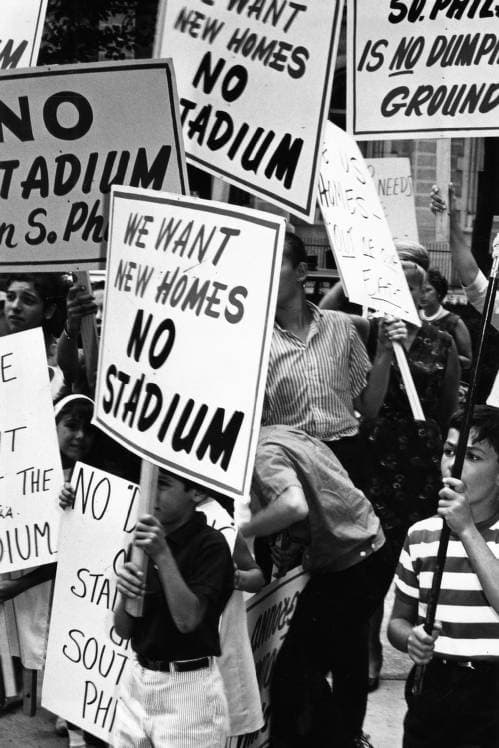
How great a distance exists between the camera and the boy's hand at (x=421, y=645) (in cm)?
320

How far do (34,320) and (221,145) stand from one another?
1.43 meters

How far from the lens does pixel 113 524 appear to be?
412 centimetres

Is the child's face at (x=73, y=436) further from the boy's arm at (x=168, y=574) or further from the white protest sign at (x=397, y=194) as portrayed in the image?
the white protest sign at (x=397, y=194)

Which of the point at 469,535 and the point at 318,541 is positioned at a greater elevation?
the point at 469,535

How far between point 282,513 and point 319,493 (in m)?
0.20

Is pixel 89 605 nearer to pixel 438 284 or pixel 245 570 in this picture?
pixel 245 570

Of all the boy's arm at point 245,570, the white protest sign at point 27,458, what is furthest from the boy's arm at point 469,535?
the white protest sign at point 27,458

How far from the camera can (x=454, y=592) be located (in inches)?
134

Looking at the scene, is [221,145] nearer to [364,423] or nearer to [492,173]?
[364,423]

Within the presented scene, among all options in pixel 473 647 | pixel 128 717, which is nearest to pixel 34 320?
pixel 128 717

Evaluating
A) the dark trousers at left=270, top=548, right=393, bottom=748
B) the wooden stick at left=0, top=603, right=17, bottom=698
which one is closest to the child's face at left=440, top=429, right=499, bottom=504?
the dark trousers at left=270, top=548, right=393, bottom=748

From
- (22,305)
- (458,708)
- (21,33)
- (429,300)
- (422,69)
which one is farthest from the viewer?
(429,300)

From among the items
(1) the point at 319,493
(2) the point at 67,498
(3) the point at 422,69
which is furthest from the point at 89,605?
(3) the point at 422,69

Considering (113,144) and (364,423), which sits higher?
(113,144)
